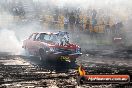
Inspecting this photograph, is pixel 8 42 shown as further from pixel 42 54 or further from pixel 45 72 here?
pixel 45 72

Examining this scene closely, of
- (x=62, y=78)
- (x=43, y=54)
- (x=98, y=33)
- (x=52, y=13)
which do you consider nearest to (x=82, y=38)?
(x=98, y=33)

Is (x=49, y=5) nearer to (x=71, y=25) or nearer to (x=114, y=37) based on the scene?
(x=71, y=25)

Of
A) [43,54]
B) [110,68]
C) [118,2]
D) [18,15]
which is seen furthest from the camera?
[18,15]

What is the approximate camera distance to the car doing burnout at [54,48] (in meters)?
13.8

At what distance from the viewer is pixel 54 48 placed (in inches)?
541

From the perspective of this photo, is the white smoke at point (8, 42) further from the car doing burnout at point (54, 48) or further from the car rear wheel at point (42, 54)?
the car rear wheel at point (42, 54)

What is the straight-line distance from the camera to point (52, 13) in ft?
86.5

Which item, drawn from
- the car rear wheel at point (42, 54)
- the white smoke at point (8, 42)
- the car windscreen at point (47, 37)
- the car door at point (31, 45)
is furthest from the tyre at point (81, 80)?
the white smoke at point (8, 42)

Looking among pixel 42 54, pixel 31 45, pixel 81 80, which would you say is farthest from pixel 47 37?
pixel 81 80

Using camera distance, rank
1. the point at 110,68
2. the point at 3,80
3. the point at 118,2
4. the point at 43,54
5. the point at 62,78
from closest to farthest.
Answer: the point at 3,80 → the point at 62,78 → the point at 110,68 → the point at 43,54 → the point at 118,2

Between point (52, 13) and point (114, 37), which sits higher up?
point (52, 13)

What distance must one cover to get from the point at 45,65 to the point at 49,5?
13315 millimetres

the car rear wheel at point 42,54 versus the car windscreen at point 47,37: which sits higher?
the car windscreen at point 47,37

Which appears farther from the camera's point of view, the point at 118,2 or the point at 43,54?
the point at 118,2
